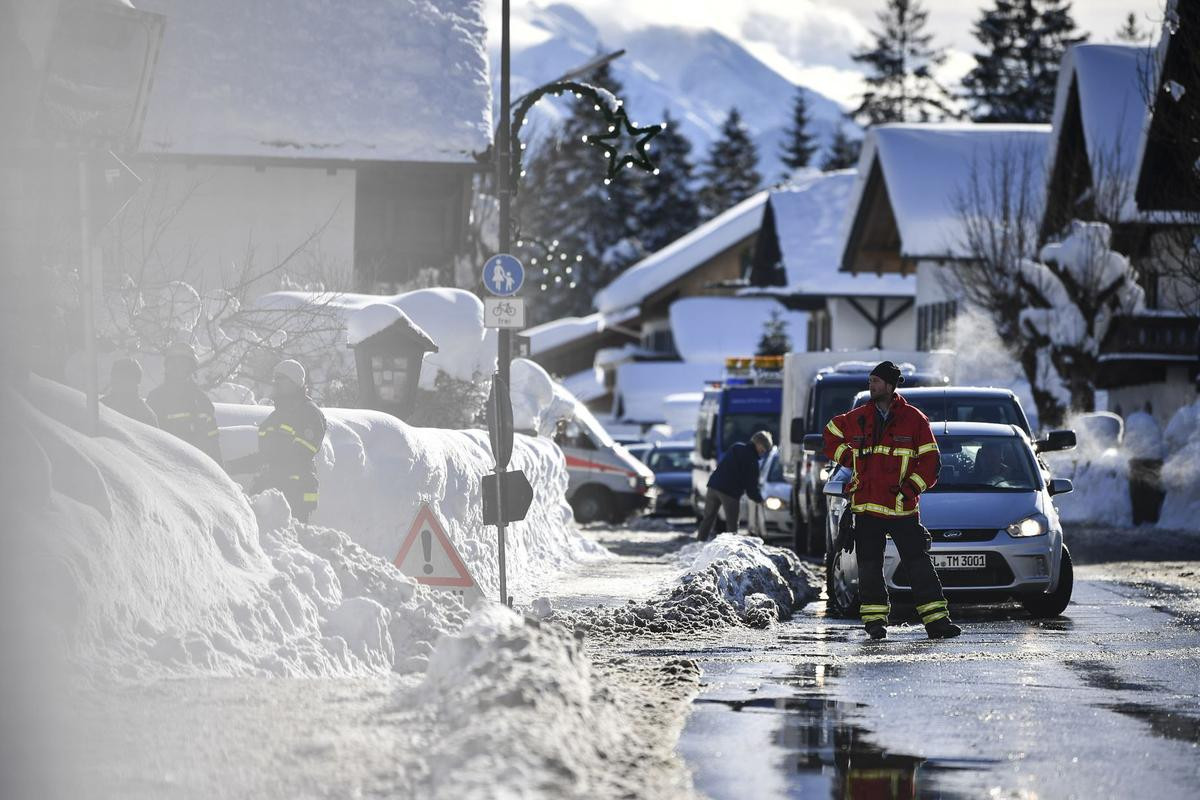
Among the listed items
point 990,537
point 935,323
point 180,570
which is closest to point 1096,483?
point 990,537

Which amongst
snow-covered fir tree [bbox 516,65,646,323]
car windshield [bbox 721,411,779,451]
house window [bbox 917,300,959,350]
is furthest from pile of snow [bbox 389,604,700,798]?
snow-covered fir tree [bbox 516,65,646,323]

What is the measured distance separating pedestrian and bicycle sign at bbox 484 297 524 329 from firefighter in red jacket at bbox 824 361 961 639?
3604 mm

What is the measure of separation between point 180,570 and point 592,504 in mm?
27592

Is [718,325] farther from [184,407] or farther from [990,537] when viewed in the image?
[184,407]

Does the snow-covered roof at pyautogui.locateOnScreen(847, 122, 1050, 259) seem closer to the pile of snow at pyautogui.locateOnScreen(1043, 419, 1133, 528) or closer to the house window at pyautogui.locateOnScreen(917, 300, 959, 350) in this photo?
the house window at pyautogui.locateOnScreen(917, 300, 959, 350)

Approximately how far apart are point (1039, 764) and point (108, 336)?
14.2 metres

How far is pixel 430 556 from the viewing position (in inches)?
546

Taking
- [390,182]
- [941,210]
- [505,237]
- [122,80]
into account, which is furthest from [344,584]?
[941,210]

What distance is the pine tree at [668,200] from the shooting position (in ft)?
340

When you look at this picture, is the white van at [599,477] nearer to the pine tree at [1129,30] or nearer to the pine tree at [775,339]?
the pine tree at [775,339]

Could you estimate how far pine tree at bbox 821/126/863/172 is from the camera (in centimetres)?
10356

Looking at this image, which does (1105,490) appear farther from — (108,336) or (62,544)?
(62,544)

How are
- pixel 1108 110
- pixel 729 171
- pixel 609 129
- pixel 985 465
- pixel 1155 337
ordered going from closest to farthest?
→ pixel 985 465, pixel 609 129, pixel 1155 337, pixel 1108 110, pixel 729 171

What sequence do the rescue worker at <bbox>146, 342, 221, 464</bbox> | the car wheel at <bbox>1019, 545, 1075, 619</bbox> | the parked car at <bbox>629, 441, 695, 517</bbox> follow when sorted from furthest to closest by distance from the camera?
the parked car at <bbox>629, 441, 695, 517</bbox>
the car wheel at <bbox>1019, 545, 1075, 619</bbox>
the rescue worker at <bbox>146, 342, 221, 464</bbox>
